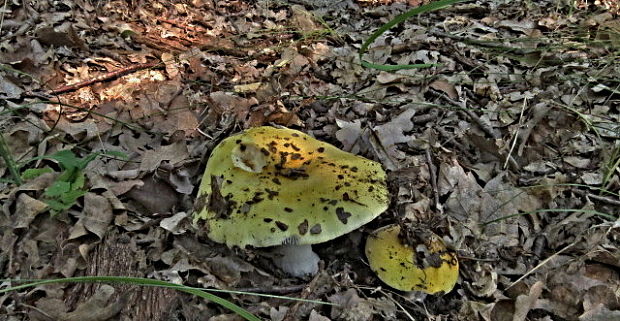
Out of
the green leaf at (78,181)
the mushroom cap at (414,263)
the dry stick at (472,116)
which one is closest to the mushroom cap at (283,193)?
the mushroom cap at (414,263)

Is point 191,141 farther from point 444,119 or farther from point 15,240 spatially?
point 444,119

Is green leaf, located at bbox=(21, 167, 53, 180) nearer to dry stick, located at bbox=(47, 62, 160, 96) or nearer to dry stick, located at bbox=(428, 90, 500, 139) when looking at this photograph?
dry stick, located at bbox=(47, 62, 160, 96)

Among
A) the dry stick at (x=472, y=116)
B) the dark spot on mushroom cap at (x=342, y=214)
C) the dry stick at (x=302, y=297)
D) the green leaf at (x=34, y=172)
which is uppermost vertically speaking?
the dark spot on mushroom cap at (x=342, y=214)

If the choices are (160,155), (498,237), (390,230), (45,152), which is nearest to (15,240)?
(45,152)

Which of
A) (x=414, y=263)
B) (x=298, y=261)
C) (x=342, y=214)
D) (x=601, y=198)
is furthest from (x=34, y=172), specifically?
(x=601, y=198)

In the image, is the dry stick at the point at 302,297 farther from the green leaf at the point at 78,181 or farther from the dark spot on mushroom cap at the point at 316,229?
the green leaf at the point at 78,181

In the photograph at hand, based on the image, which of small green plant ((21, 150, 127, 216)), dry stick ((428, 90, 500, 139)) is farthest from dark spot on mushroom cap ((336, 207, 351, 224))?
dry stick ((428, 90, 500, 139))

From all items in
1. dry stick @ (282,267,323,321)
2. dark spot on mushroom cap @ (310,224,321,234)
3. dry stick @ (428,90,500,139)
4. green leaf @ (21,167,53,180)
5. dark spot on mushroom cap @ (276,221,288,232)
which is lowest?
dry stick @ (282,267,323,321)

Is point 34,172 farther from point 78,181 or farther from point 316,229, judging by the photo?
point 316,229

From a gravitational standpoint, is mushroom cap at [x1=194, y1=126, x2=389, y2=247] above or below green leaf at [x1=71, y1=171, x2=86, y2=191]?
above
